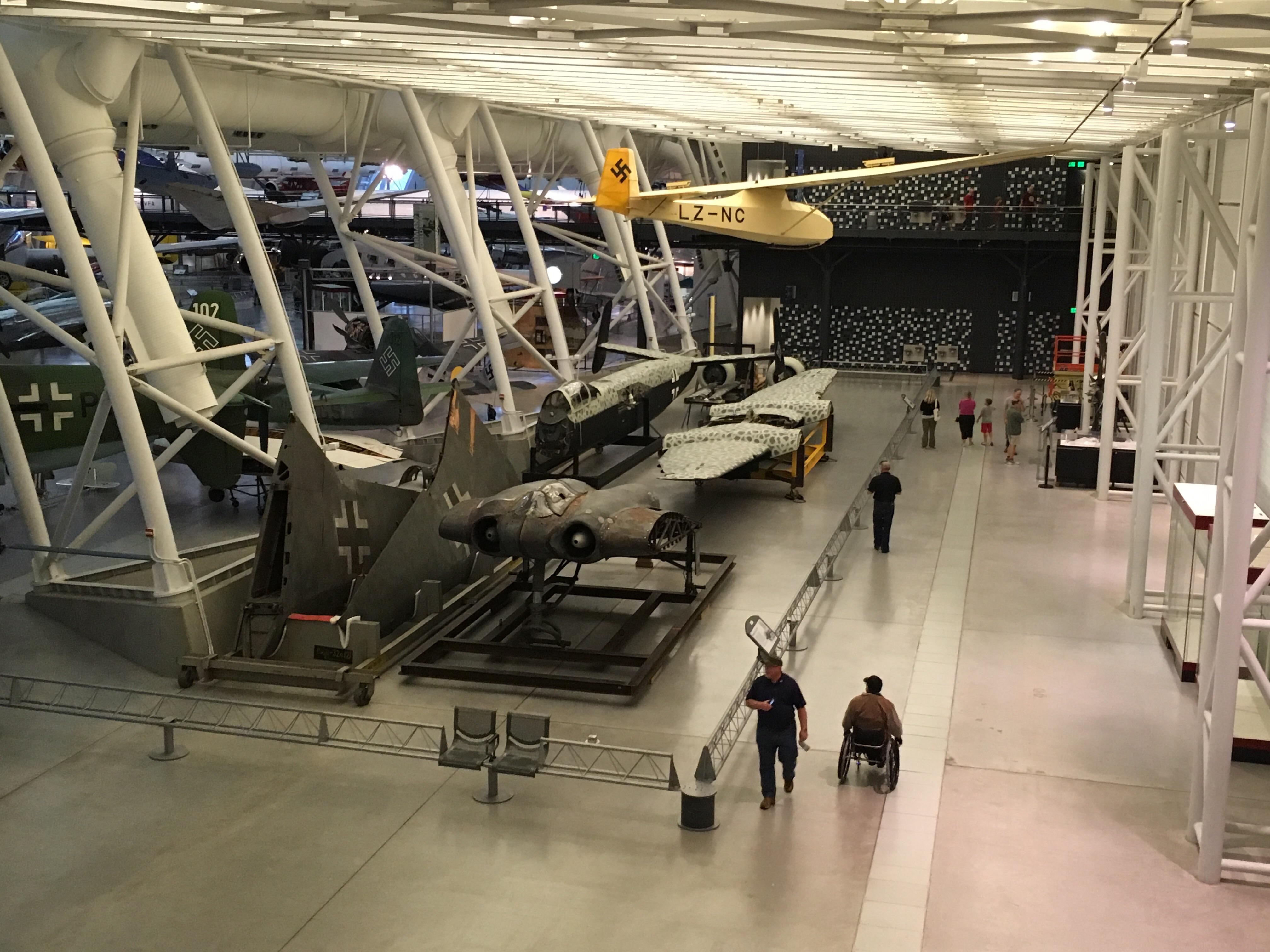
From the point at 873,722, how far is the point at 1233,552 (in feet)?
10.3

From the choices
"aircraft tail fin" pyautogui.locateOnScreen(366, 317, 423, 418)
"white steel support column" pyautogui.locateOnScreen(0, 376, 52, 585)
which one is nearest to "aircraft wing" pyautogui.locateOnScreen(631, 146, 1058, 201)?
"aircraft tail fin" pyautogui.locateOnScreen(366, 317, 423, 418)

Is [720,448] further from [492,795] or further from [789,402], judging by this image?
[492,795]

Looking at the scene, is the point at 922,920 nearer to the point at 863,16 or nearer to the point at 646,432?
the point at 863,16

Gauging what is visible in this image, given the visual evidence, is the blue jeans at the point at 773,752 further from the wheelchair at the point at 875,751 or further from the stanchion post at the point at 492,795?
the stanchion post at the point at 492,795

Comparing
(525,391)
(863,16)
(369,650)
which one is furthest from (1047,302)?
(863,16)

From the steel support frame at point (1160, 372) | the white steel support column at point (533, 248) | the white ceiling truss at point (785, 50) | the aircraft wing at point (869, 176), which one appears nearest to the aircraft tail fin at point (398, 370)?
the white steel support column at point (533, 248)

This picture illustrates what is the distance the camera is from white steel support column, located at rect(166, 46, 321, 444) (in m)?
14.3

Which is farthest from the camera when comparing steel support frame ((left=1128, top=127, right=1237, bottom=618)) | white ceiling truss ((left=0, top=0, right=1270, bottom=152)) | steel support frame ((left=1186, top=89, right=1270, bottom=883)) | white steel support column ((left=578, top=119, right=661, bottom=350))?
white steel support column ((left=578, top=119, right=661, bottom=350))

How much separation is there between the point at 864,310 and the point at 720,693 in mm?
29935

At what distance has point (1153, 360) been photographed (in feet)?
49.1

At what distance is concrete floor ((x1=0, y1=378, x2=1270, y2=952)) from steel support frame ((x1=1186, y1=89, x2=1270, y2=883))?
465 millimetres

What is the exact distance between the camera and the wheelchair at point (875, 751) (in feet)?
34.8

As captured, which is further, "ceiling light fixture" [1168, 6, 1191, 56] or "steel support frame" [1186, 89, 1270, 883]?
"steel support frame" [1186, 89, 1270, 883]

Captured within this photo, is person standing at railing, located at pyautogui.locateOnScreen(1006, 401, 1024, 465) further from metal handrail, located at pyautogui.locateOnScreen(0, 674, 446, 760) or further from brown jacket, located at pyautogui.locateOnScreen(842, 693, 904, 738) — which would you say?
metal handrail, located at pyautogui.locateOnScreen(0, 674, 446, 760)
